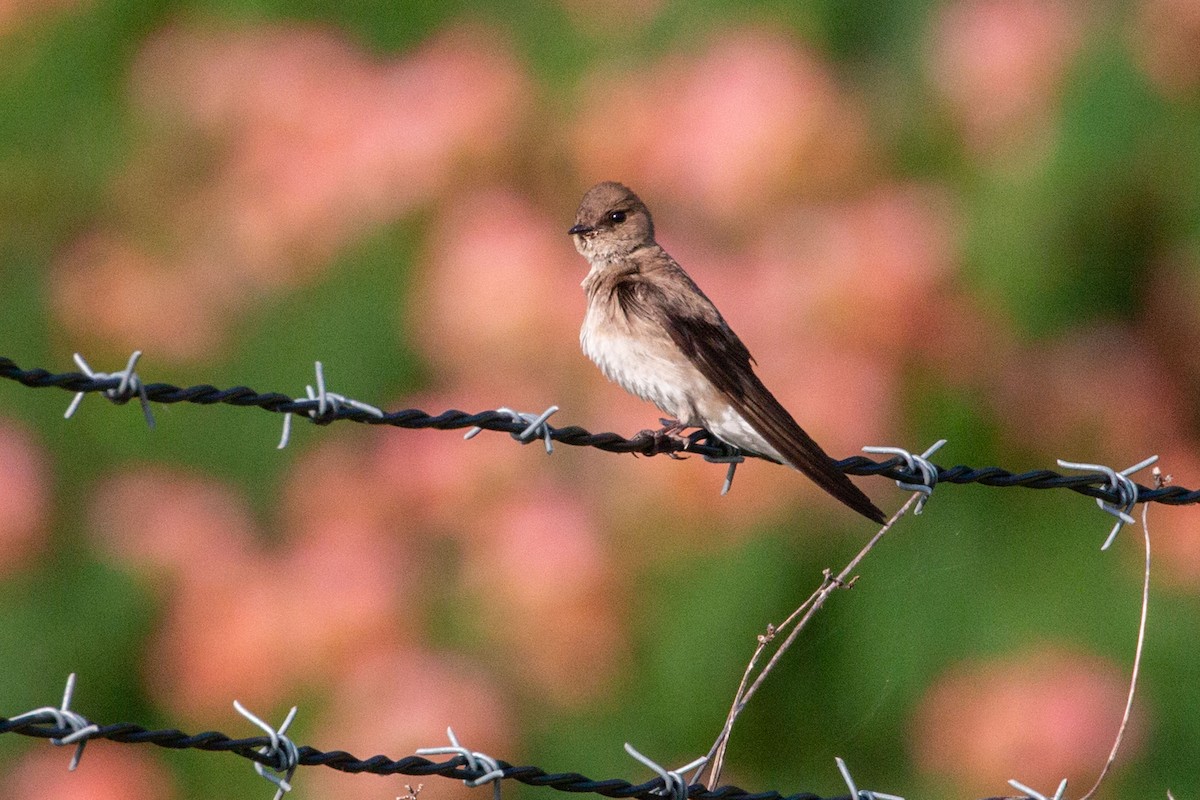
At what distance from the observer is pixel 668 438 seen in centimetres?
559

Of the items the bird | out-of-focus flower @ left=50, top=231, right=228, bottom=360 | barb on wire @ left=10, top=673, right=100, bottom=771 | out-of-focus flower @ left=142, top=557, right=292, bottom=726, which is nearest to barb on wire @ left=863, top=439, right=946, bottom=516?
the bird

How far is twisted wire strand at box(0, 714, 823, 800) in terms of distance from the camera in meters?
3.21

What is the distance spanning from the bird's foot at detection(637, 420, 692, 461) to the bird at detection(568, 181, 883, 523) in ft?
0.04

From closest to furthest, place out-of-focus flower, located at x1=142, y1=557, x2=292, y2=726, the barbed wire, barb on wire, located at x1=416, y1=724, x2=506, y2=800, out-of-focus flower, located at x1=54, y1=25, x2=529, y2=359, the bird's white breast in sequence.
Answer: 1. the barbed wire
2. barb on wire, located at x1=416, y1=724, x2=506, y2=800
3. the bird's white breast
4. out-of-focus flower, located at x1=142, y1=557, x2=292, y2=726
5. out-of-focus flower, located at x1=54, y1=25, x2=529, y2=359

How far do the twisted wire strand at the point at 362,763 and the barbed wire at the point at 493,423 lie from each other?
0.69m

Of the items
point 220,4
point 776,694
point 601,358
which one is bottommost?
point 776,694

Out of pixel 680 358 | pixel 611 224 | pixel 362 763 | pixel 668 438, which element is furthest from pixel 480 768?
pixel 611 224

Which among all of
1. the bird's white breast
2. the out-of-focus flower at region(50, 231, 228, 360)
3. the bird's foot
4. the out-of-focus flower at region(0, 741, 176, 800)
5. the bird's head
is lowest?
the out-of-focus flower at region(0, 741, 176, 800)

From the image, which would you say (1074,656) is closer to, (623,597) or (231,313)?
(623,597)

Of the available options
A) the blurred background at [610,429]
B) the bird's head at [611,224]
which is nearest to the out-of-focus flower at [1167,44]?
the blurred background at [610,429]

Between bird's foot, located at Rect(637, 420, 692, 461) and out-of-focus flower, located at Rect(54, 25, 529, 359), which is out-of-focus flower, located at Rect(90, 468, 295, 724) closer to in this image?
out-of-focus flower, located at Rect(54, 25, 529, 359)

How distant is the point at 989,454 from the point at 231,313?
197 inches

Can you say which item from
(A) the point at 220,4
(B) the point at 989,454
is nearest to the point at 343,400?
(B) the point at 989,454

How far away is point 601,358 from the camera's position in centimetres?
598
